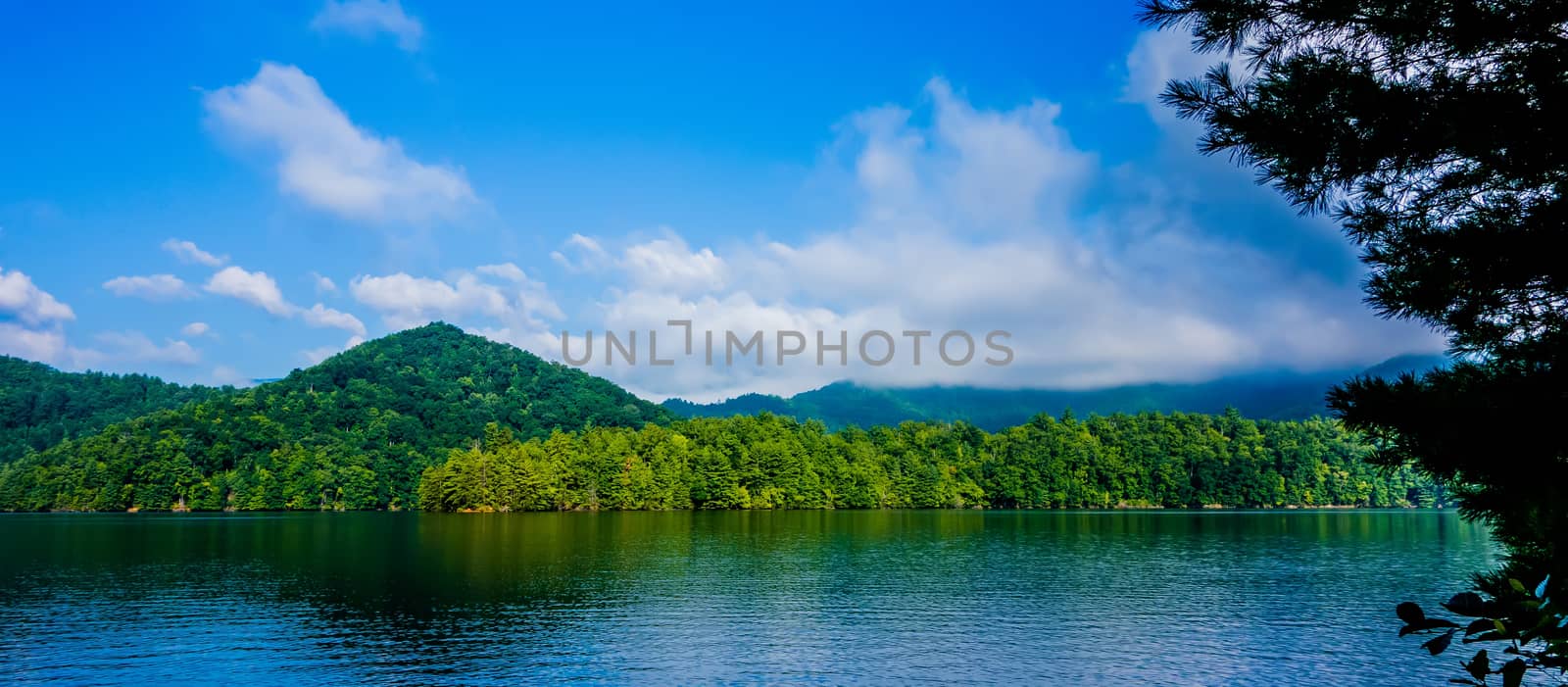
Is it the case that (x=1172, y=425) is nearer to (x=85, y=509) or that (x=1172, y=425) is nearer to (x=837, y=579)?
(x=837, y=579)

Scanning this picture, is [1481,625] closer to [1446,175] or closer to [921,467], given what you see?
[1446,175]

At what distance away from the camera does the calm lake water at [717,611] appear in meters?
25.4

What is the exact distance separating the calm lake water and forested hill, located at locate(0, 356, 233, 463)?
125 meters

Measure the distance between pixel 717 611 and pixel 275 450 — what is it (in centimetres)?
11721

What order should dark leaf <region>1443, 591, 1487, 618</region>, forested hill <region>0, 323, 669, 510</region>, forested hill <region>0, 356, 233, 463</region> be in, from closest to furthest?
1. dark leaf <region>1443, 591, 1487, 618</region>
2. forested hill <region>0, 323, 669, 510</region>
3. forested hill <region>0, 356, 233, 463</region>

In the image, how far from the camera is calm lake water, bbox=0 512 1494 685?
83.3ft

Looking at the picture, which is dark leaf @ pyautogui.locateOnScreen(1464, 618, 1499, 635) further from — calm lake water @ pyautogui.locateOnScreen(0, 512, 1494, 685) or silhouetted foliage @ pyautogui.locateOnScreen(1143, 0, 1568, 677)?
calm lake water @ pyautogui.locateOnScreen(0, 512, 1494, 685)

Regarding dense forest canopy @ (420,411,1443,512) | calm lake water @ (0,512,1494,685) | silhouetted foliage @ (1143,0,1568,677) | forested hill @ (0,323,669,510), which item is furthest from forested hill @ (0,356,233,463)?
silhouetted foliage @ (1143,0,1568,677)

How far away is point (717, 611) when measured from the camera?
3441cm

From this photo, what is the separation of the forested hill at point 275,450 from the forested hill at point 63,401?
29275 millimetres

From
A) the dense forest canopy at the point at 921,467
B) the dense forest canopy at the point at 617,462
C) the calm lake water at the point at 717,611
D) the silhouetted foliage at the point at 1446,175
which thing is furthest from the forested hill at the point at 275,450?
the silhouetted foliage at the point at 1446,175

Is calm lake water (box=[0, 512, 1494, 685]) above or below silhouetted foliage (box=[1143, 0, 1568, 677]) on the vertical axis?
below

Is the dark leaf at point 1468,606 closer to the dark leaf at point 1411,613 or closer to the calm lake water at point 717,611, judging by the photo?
the dark leaf at point 1411,613

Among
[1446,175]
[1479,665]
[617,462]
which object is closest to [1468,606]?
[1479,665]
